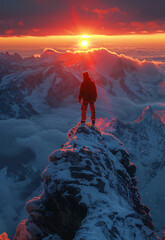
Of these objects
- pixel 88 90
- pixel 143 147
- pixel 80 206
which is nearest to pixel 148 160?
pixel 143 147

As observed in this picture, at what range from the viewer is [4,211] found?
129500 millimetres

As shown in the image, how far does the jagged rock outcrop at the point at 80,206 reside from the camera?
26.1 ft

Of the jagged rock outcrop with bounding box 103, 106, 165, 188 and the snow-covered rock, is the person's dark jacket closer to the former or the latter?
the snow-covered rock

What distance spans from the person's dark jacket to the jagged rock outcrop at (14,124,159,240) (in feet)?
14.1

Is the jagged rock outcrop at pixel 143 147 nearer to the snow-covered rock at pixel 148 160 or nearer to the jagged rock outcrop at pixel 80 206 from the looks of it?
the snow-covered rock at pixel 148 160

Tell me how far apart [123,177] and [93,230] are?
7740 millimetres

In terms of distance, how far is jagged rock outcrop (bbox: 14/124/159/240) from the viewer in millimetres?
7961

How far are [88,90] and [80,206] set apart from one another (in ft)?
29.6

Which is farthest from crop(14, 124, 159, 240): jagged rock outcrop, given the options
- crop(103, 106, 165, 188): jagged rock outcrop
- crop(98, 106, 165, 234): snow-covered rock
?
crop(103, 106, 165, 188): jagged rock outcrop

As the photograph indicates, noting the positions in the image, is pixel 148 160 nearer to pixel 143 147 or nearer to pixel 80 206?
pixel 143 147

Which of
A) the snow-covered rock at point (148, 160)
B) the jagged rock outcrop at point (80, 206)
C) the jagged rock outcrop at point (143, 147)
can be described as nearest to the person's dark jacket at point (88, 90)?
the jagged rock outcrop at point (80, 206)

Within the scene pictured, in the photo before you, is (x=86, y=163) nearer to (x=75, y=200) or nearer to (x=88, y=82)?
(x=75, y=200)

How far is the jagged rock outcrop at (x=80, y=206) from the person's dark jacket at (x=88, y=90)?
170 inches

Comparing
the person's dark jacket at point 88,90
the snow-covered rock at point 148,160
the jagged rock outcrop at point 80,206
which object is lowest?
the snow-covered rock at point 148,160
